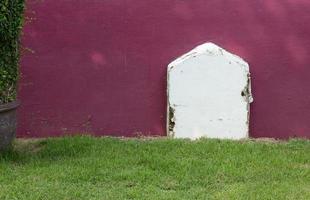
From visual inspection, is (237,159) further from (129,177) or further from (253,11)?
(253,11)

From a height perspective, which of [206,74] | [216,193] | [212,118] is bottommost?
[216,193]

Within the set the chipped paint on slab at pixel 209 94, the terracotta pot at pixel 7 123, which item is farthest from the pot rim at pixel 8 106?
the chipped paint on slab at pixel 209 94

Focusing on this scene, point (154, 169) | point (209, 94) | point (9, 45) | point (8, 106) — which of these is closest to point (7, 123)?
point (8, 106)

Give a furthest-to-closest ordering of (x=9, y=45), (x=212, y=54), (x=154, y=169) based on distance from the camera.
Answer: (x=212, y=54), (x=9, y=45), (x=154, y=169)

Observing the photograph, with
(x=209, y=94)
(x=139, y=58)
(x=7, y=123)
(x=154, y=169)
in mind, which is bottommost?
(x=154, y=169)

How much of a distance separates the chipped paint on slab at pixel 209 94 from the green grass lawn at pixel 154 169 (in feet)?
0.76

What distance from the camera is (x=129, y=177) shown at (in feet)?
18.0

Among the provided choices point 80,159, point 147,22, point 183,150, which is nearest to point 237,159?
point 183,150

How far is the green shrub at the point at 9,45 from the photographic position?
5.61 metres

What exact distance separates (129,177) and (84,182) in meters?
0.39

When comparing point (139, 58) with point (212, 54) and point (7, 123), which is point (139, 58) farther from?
point (7, 123)

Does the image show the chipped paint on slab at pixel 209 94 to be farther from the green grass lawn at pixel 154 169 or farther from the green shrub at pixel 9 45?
the green shrub at pixel 9 45

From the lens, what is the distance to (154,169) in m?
5.71

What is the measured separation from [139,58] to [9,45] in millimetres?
1625
